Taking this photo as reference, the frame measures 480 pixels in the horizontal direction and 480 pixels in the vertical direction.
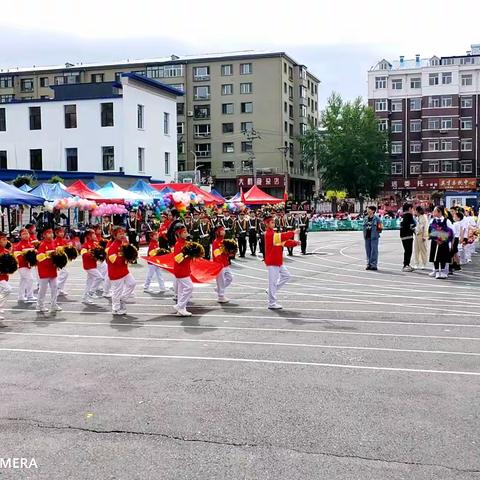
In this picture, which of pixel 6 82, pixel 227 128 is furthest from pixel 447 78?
pixel 6 82

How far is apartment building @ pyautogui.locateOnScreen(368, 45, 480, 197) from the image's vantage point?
2948 inches

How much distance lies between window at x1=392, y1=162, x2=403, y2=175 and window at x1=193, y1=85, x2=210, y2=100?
24006 mm

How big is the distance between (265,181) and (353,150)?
34.8 ft

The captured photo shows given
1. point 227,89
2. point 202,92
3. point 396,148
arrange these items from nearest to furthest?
point 227,89 → point 202,92 → point 396,148

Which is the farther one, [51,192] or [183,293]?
[51,192]

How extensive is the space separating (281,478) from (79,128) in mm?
47601

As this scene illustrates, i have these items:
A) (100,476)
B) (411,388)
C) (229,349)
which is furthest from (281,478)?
(229,349)

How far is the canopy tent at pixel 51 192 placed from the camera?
94.2ft

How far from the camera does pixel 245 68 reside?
2948 inches

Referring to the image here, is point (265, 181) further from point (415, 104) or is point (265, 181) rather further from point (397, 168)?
point (415, 104)

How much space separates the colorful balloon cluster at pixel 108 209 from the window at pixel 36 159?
2318cm

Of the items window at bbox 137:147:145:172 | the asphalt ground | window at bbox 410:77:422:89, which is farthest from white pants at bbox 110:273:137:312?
window at bbox 410:77:422:89

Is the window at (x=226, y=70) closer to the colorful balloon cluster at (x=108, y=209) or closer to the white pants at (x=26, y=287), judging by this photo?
the colorful balloon cluster at (x=108, y=209)

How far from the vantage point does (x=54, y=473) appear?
199 inches
